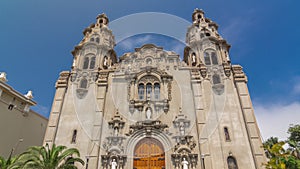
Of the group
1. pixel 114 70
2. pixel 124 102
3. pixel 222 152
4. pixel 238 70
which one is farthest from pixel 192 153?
pixel 114 70

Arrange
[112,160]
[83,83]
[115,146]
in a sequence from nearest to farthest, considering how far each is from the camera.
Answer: [112,160], [115,146], [83,83]

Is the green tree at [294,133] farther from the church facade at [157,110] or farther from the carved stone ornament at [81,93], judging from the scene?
the carved stone ornament at [81,93]

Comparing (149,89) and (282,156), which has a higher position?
(149,89)

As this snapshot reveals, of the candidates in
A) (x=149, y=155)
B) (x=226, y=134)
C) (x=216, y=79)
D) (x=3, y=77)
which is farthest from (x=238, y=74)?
(x=3, y=77)

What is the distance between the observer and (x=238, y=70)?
2319 cm

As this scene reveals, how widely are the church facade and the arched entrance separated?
0.09 metres

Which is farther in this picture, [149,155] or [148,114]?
[148,114]

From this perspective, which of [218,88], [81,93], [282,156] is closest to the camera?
[282,156]

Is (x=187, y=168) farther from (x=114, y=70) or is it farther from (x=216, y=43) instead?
(x=216, y=43)

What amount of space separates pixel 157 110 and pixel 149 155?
4650 mm

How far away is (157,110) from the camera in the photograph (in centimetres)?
2100

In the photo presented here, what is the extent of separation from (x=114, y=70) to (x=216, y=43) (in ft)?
44.9

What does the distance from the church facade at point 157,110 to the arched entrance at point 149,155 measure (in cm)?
9

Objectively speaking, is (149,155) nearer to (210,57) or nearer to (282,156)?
(282,156)
